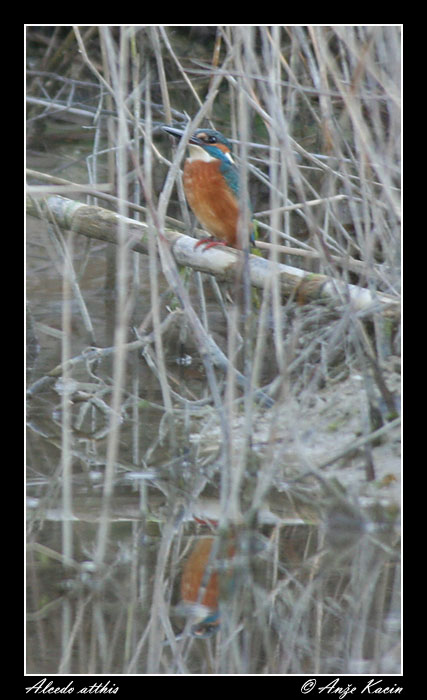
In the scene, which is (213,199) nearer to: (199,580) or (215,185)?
(215,185)

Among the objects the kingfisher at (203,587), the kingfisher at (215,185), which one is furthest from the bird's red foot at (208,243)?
the kingfisher at (203,587)

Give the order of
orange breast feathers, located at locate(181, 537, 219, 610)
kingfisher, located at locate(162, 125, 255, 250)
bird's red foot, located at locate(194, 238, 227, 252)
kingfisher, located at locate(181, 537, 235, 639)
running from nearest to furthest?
1. kingfisher, located at locate(181, 537, 235, 639)
2. orange breast feathers, located at locate(181, 537, 219, 610)
3. bird's red foot, located at locate(194, 238, 227, 252)
4. kingfisher, located at locate(162, 125, 255, 250)

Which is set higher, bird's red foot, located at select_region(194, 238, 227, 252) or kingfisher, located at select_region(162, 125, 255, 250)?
kingfisher, located at select_region(162, 125, 255, 250)

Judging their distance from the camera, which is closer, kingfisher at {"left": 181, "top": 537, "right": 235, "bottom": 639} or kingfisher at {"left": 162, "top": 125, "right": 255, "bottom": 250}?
kingfisher at {"left": 181, "top": 537, "right": 235, "bottom": 639}

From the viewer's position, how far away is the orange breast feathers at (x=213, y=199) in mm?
3873

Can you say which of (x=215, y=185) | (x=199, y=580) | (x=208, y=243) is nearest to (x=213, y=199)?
(x=215, y=185)

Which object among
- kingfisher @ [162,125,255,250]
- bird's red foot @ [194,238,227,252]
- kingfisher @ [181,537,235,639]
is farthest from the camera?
kingfisher @ [162,125,255,250]

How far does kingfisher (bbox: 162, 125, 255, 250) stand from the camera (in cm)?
387

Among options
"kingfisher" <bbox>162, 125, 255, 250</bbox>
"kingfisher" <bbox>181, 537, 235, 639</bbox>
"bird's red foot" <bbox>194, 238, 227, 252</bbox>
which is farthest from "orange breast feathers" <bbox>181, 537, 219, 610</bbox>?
"kingfisher" <bbox>162, 125, 255, 250</bbox>

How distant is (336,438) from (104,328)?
6.68ft

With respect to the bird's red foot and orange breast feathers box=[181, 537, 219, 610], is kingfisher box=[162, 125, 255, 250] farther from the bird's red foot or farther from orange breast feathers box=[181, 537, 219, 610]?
orange breast feathers box=[181, 537, 219, 610]

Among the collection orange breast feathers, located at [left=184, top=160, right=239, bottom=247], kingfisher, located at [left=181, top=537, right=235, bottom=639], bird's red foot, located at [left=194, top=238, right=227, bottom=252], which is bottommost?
kingfisher, located at [left=181, top=537, right=235, bottom=639]

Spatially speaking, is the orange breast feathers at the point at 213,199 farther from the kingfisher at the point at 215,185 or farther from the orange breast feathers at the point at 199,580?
the orange breast feathers at the point at 199,580
